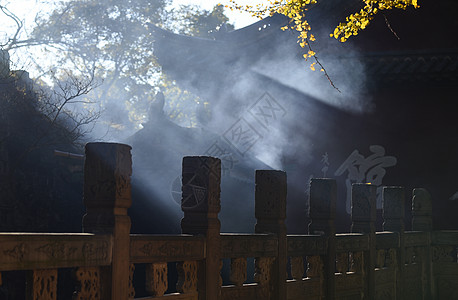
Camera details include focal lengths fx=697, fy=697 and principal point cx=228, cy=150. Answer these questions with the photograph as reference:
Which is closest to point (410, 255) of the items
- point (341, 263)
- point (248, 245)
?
point (341, 263)

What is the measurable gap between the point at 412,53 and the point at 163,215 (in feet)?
26.2

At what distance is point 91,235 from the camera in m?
4.25

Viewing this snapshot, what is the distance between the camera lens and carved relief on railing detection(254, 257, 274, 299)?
649 centimetres

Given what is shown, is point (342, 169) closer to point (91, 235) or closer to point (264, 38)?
point (264, 38)

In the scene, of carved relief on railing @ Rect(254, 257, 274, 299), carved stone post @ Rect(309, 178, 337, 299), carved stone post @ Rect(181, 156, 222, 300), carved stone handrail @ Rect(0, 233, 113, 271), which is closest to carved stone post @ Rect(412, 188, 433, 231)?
carved stone post @ Rect(309, 178, 337, 299)

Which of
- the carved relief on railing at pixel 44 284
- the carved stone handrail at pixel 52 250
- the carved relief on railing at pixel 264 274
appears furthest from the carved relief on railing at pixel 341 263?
the carved relief on railing at pixel 44 284

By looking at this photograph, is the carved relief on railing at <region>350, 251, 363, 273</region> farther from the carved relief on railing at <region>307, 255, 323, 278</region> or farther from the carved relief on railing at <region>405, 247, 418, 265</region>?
the carved relief on railing at <region>405, 247, 418, 265</region>

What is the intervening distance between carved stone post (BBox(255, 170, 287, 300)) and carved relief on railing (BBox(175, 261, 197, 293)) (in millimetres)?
1295

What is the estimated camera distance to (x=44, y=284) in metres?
3.98

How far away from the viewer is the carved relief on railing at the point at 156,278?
496 cm

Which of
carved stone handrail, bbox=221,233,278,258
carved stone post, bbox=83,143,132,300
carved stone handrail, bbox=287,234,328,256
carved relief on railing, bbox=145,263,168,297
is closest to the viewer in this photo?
carved stone post, bbox=83,143,132,300

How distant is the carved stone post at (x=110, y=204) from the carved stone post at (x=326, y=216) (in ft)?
11.6

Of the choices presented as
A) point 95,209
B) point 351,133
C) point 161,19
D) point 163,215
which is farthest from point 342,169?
point 161,19

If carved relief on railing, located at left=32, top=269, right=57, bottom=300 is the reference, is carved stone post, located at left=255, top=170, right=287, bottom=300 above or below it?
above
